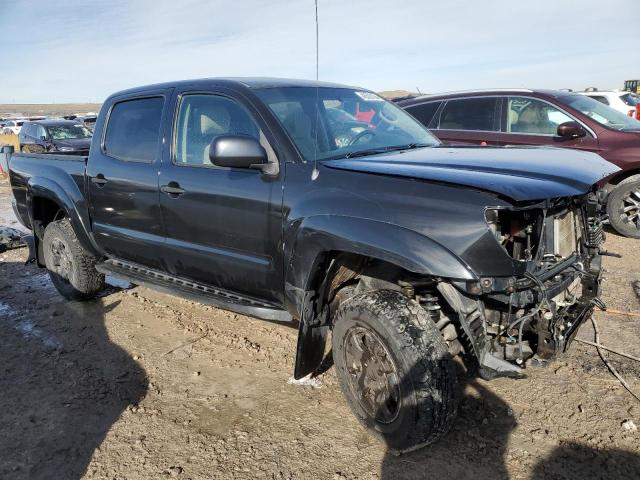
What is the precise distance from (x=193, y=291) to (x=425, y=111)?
186 inches

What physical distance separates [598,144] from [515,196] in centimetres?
486

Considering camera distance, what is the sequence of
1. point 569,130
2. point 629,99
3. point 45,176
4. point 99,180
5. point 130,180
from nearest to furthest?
point 130,180 → point 99,180 → point 45,176 → point 569,130 → point 629,99

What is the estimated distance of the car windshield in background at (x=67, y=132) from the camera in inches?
572

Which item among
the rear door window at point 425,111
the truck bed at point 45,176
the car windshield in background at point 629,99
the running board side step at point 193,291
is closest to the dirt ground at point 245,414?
the running board side step at point 193,291

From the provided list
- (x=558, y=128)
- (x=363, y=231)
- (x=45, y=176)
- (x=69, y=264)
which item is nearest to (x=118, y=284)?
(x=69, y=264)

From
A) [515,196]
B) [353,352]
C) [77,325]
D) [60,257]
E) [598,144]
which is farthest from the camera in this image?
[598,144]

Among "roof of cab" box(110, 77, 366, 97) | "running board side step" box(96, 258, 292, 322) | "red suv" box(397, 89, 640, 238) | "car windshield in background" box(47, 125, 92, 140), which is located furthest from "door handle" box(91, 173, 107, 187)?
"car windshield in background" box(47, 125, 92, 140)

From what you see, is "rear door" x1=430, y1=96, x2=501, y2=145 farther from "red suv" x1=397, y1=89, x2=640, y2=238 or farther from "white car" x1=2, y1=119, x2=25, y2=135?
"white car" x1=2, y1=119, x2=25, y2=135

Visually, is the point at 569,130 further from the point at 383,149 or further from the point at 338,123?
the point at 338,123

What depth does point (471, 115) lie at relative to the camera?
689 centimetres

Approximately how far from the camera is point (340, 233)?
8.70ft

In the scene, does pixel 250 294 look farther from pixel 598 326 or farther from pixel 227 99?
pixel 598 326

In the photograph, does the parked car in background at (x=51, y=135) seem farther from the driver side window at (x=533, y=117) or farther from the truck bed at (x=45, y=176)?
the driver side window at (x=533, y=117)

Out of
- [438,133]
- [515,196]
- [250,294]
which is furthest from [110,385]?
[438,133]
